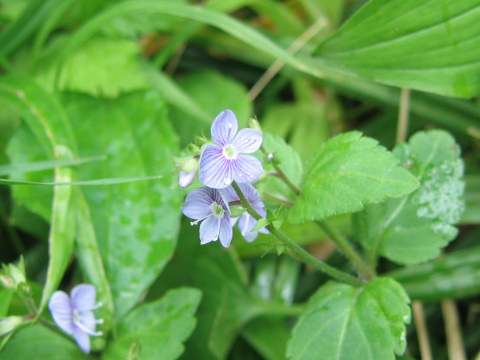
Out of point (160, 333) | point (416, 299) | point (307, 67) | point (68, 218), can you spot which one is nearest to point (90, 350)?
point (160, 333)

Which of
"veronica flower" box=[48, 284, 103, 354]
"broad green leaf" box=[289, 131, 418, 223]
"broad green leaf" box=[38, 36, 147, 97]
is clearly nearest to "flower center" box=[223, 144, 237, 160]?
"broad green leaf" box=[289, 131, 418, 223]

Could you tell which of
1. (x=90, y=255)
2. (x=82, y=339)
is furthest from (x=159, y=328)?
(x=90, y=255)

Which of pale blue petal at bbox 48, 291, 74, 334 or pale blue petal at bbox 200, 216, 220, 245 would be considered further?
pale blue petal at bbox 48, 291, 74, 334

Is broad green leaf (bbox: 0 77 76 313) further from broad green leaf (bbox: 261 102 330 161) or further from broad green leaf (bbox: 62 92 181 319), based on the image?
broad green leaf (bbox: 261 102 330 161)

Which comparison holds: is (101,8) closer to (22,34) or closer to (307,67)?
(22,34)

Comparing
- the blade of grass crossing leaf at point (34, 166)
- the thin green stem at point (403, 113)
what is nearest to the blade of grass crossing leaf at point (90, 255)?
the blade of grass crossing leaf at point (34, 166)

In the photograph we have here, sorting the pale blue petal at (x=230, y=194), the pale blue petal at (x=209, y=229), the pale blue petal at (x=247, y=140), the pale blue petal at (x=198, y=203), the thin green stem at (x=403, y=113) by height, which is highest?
the thin green stem at (x=403, y=113)

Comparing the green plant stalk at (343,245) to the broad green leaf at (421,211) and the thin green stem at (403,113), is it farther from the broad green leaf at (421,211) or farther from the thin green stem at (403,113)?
the thin green stem at (403,113)

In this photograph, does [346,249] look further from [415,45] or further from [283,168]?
[415,45]
